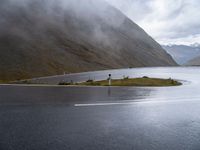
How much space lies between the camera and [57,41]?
137500 millimetres

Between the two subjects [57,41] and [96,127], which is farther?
[57,41]

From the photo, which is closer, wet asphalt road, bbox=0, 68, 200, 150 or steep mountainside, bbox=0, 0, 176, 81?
wet asphalt road, bbox=0, 68, 200, 150

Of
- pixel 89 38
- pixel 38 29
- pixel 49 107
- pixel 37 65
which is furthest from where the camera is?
pixel 89 38

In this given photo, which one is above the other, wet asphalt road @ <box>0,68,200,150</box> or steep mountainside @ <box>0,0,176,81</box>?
steep mountainside @ <box>0,0,176,81</box>

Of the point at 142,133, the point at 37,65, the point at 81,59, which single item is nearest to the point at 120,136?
the point at 142,133

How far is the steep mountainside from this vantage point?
10241cm

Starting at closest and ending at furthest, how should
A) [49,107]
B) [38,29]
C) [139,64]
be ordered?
[49,107] → [38,29] → [139,64]

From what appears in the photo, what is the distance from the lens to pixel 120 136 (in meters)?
6.36

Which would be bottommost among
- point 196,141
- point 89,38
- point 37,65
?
point 196,141

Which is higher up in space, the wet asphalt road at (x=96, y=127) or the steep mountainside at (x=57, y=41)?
the steep mountainside at (x=57, y=41)

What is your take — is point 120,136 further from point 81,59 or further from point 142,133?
point 81,59

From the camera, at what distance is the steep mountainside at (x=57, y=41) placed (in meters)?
102

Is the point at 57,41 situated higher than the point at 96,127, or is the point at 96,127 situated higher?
the point at 57,41

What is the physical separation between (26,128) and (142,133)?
9.83 ft
